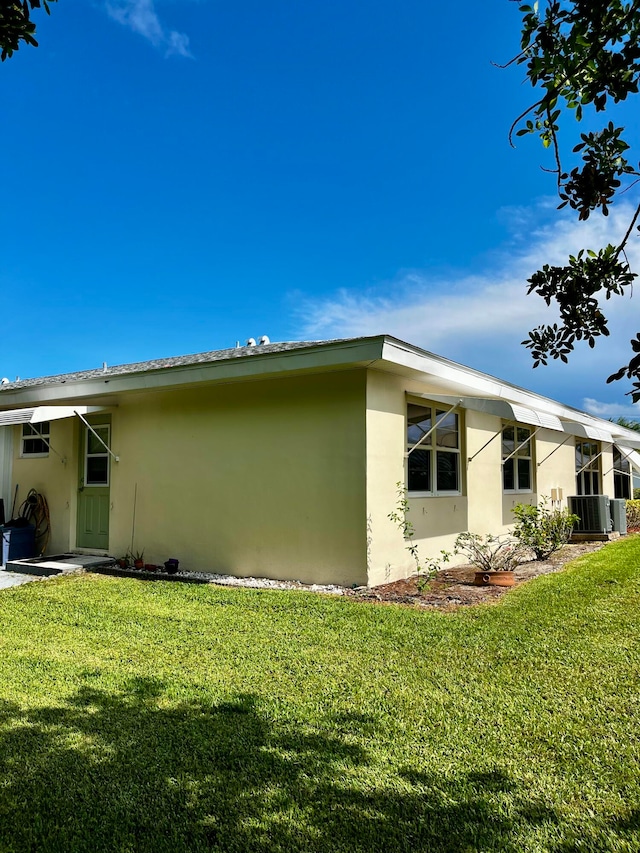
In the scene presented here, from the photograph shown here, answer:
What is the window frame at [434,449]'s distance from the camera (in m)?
9.24

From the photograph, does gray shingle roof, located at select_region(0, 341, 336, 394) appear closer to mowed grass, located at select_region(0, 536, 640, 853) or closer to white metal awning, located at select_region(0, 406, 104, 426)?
white metal awning, located at select_region(0, 406, 104, 426)

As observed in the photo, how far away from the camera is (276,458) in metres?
8.80

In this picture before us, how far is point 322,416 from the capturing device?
27.6ft

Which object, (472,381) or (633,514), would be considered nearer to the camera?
(472,381)

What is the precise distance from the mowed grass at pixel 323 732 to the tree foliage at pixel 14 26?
3.72 metres

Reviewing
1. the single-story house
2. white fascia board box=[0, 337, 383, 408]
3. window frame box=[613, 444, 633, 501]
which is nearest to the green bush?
window frame box=[613, 444, 633, 501]

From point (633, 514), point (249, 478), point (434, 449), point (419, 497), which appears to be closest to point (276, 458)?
point (249, 478)

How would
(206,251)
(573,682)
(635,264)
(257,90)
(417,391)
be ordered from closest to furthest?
(635,264)
(573,682)
(417,391)
(257,90)
(206,251)

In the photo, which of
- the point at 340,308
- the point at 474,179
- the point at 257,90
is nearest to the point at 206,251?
the point at 340,308

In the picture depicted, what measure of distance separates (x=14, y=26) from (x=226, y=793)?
3.92 metres

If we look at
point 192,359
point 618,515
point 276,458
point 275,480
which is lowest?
point 618,515

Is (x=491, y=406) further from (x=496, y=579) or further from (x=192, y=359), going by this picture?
(x=192, y=359)

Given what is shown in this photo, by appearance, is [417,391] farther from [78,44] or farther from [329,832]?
[78,44]

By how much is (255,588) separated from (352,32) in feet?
26.3
